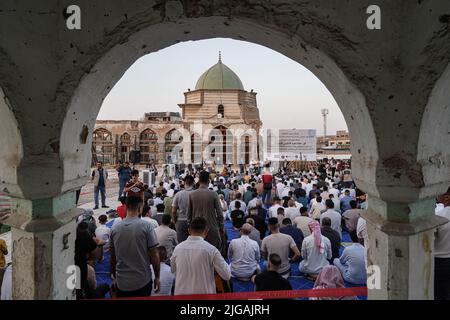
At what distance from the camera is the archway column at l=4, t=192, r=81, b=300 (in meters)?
2.09

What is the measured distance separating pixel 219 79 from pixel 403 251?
3770 cm

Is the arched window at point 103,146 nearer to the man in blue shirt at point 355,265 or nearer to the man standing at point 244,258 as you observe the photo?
the man standing at point 244,258

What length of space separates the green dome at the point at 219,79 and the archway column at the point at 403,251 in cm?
3644

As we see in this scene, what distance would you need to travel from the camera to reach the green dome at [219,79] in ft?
124

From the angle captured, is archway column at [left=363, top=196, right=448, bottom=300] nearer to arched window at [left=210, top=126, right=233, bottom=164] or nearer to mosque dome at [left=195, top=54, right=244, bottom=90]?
arched window at [left=210, top=126, right=233, bottom=164]

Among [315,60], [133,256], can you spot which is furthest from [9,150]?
[315,60]

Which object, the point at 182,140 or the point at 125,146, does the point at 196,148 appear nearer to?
the point at 182,140

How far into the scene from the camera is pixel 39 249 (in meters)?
2.11

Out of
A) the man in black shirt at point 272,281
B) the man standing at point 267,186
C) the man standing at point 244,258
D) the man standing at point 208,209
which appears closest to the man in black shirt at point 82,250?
the man standing at point 208,209

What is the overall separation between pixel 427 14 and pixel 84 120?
2.39 m

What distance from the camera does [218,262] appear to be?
296 centimetres

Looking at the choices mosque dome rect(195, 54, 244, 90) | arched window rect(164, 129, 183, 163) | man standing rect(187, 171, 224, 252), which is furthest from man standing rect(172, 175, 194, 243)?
mosque dome rect(195, 54, 244, 90)

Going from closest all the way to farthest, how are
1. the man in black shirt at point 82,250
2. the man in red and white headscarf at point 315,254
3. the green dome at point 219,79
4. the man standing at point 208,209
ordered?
the man in black shirt at point 82,250
the man standing at point 208,209
the man in red and white headscarf at point 315,254
the green dome at point 219,79
